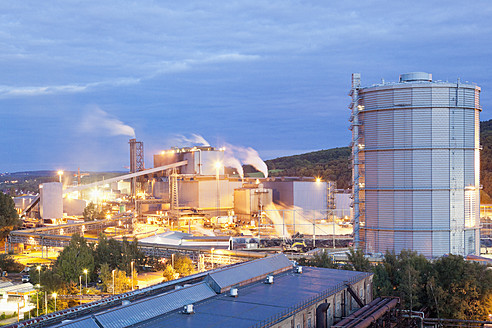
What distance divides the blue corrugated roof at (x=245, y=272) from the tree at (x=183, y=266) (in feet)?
37.3

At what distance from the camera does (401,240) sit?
3331 cm

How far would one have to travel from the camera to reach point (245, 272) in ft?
71.7

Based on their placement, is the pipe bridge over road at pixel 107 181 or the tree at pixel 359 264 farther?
the pipe bridge over road at pixel 107 181

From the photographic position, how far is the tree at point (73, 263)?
35.4m

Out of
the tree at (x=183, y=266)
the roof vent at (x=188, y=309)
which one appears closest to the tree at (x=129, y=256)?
the tree at (x=183, y=266)

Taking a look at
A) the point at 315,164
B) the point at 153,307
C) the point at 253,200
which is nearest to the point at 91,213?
the point at 253,200

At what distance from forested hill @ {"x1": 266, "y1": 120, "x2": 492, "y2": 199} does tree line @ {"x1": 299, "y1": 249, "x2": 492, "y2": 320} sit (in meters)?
11.1

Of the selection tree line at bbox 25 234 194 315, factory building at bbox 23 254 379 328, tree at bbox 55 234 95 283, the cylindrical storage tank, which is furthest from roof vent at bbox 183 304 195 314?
the cylindrical storage tank

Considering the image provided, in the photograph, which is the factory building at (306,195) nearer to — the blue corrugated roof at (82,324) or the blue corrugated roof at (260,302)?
the blue corrugated roof at (260,302)

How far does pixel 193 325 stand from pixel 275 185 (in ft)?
165

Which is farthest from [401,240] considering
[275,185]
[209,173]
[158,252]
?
[209,173]

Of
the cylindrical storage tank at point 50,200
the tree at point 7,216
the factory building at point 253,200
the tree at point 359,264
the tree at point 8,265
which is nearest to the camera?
the tree at point 359,264

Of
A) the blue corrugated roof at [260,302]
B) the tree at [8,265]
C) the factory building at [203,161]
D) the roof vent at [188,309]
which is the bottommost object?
the tree at [8,265]

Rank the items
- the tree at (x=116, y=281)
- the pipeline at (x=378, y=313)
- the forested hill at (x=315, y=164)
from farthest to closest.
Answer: the forested hill at (x=315, y=164)
the tree at (x=116, y=281)
the pipeline at (x=378, y=313)
